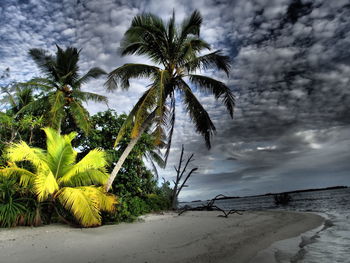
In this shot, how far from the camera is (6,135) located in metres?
12.6

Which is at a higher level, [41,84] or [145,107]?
[41,84]

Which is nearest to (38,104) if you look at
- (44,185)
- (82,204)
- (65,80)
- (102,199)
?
(65,80)

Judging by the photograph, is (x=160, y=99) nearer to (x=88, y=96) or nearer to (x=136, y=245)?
(x=136, y=245)

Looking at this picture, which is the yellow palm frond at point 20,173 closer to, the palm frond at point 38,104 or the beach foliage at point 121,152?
the beach foliage at point 121,152

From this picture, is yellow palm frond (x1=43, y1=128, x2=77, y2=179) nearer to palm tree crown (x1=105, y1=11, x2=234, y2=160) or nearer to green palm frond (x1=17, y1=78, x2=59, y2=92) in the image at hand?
palm tree crown (x1=105, y1=11, x2=234, y2=160)

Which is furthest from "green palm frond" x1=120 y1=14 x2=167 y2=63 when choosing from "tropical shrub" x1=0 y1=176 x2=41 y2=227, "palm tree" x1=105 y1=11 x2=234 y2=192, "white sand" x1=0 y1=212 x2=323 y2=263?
"white sand" x1=0 y1=212 x2=323 y2=263

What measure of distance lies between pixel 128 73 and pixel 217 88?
423 cm

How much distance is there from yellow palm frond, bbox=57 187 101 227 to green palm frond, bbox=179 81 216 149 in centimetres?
570

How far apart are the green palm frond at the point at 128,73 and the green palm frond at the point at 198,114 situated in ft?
5.47

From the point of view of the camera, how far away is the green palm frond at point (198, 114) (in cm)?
1122

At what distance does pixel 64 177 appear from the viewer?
8.87 m

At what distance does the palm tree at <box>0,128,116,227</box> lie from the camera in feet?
26.3

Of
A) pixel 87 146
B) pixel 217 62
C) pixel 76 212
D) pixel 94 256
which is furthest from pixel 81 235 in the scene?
pixel 217 62

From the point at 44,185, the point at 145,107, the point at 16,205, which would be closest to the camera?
the point at 44,185
